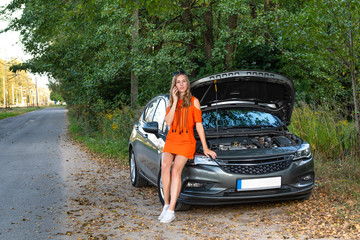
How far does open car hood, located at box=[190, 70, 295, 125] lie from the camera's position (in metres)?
6.12

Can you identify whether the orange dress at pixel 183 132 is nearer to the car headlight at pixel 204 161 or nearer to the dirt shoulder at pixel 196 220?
the car headlight at pixel 204 161

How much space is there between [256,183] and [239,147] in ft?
2.24

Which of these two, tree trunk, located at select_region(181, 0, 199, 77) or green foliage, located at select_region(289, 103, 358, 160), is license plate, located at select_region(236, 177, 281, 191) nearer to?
green foliage, located at select_region(289, 103, 358, 160)

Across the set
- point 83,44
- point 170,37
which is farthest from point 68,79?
point 170,37

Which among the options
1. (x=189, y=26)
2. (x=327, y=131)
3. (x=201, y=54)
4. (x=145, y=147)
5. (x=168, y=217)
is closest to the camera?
(x=168, y=217)

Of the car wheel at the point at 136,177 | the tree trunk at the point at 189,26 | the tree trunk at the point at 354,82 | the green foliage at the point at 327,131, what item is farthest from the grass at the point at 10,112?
the tree trunk at the point at 354,82

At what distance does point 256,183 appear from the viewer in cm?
540

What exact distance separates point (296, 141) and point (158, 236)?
2609 millimetres

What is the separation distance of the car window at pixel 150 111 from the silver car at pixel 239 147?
0.11ft

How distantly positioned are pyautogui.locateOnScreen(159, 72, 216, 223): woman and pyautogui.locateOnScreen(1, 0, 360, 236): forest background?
7.61ft

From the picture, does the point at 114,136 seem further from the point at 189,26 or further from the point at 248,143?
the point at 248,143

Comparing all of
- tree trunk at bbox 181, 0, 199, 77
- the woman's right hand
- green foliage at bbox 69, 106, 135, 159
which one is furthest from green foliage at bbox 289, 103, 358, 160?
tree trunk at bbox 181, 0, 199, 77

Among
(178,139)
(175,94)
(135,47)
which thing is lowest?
(178,139)

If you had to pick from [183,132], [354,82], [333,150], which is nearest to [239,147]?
[183,132]
